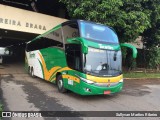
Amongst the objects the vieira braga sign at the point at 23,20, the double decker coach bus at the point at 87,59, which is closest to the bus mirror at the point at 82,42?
the double decker coach bus at the point at 87,59

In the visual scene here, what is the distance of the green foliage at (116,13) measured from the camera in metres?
15.1

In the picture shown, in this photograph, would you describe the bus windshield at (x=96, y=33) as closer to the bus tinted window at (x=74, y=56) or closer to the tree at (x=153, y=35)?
the bus tinted window at (x=74, y=56)

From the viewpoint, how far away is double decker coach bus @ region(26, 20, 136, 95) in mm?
9680

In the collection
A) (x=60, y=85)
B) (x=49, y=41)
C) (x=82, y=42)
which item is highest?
(x=49, y=41)

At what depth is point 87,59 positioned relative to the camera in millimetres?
9742

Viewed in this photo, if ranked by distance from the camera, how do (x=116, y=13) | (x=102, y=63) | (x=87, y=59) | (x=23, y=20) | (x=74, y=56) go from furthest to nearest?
Answer: (x=23, y=20) < (x=116, y=13) < (x=74, y=56) < (x=102, y=63) < (x=87, y=59)

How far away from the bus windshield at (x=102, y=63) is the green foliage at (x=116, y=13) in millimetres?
5296

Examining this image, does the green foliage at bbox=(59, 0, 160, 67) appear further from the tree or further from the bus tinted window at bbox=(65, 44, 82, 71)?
the bus tinted window at bbox=(65, 44, 82, 71)

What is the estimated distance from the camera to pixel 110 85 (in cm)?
1002

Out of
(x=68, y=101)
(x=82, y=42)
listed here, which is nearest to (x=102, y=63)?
(x=82, y=42)

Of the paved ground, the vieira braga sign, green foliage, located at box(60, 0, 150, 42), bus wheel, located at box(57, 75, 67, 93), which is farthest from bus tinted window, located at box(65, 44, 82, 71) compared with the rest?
the vieira braga sign

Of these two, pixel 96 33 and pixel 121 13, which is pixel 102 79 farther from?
pixel 121 13

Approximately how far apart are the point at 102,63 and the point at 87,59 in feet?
Result: 2.35

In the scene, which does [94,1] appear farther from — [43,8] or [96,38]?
[43,8]
